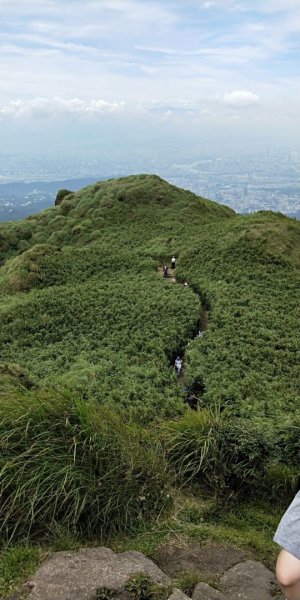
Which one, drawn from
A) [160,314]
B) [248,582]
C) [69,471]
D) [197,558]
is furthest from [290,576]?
[160,314]

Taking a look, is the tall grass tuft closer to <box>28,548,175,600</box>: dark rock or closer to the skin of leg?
<box>28,548,175,600</box>: dark rock

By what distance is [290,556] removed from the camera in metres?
2.66

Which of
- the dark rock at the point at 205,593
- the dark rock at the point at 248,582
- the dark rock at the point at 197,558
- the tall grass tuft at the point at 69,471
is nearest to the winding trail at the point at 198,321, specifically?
the tall grass tuft at the point at 69,471

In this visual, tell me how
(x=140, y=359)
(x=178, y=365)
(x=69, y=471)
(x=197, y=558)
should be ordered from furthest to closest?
(x=178, y=365) < (x=140, y=359) < (x=69, y=471) < (x=197, y=558)

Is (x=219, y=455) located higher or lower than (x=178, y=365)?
higher

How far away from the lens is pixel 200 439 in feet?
25.1

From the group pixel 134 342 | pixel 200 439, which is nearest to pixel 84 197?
pixel 134 342

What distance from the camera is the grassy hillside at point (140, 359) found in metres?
6.14

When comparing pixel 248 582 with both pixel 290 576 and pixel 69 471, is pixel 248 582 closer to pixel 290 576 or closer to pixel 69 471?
pixel 69 471

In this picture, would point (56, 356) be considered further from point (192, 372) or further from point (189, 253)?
point (189, 253)

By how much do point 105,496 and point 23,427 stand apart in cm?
140

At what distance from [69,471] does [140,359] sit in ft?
36.7

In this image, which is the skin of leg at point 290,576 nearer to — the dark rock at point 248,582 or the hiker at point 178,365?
the dark rock at point 248,582

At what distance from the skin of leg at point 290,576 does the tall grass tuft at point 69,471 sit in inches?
141
